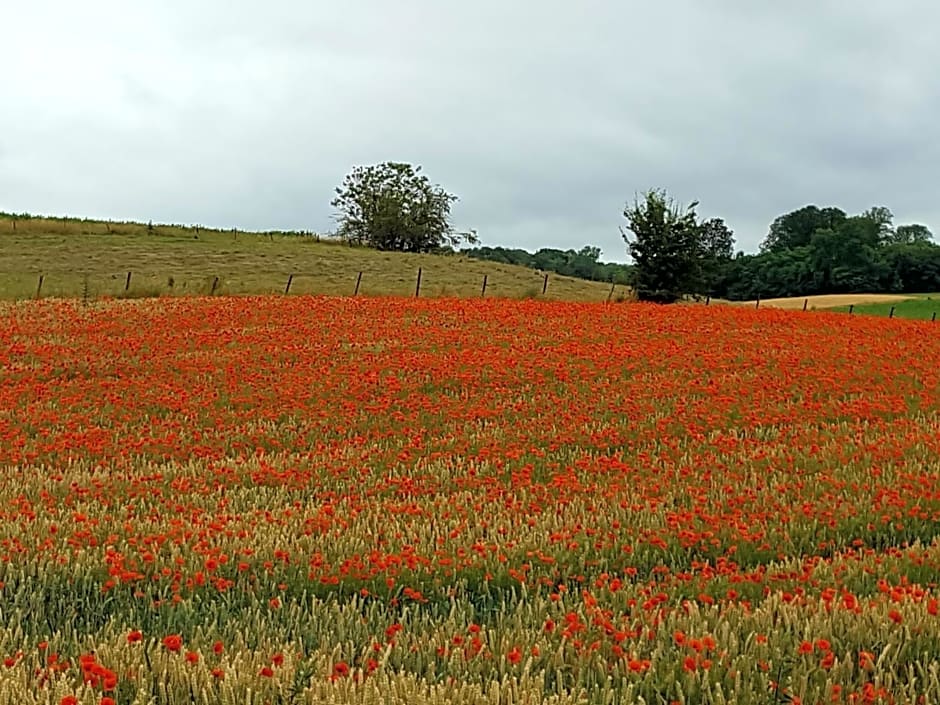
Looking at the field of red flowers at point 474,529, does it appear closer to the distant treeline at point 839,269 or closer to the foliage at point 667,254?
the foliage at point 667,254

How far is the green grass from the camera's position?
5366 centimetres

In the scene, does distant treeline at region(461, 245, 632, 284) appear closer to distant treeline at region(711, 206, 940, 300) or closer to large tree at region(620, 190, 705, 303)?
distant treeline at region(711, 206, 940, 300)

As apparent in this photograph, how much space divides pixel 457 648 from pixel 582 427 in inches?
301

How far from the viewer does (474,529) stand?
6613mm

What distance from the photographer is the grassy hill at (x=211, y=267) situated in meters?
37.1

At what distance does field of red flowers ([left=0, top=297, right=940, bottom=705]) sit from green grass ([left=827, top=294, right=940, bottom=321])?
40889mm

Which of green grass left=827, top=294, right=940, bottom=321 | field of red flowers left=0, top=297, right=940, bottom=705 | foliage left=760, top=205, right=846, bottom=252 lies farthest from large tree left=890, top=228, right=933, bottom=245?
field of red flowers left=0, top=297, right=940, bottom=705

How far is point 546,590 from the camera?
5527 mm

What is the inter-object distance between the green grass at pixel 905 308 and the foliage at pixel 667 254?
20211mm

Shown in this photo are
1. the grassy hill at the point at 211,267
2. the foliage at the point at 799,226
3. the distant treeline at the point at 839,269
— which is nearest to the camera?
the grassy hill at the point at 211,267

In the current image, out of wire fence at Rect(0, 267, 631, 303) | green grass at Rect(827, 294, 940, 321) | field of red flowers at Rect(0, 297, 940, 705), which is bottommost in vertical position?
field of red flowers at Rect(0, 297, 940, 705)

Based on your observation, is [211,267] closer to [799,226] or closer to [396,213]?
[396,213]

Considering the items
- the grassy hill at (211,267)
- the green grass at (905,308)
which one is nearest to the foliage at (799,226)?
the green grass at (905,308)

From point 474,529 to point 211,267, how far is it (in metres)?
47.4
